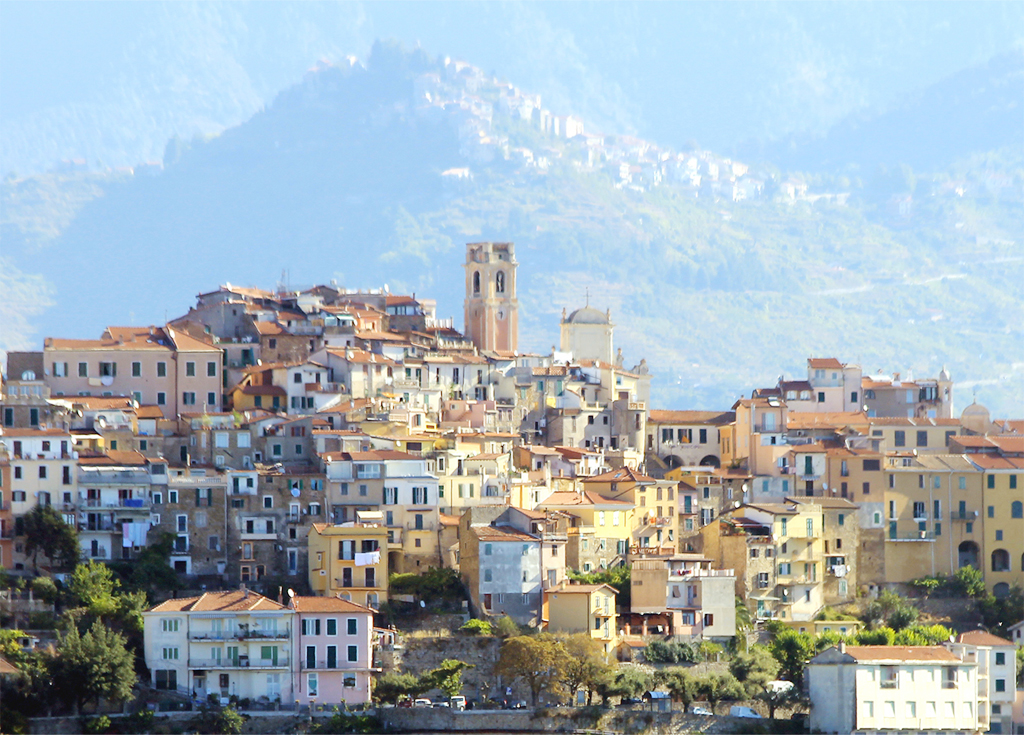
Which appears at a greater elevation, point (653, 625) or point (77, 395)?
point (77, 395)

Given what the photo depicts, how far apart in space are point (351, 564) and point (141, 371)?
15.6 metres

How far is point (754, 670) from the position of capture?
65.1 m

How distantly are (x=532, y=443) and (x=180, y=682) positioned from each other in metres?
24.4

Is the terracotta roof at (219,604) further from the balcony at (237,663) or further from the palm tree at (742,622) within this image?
the palm tree at (742,622)

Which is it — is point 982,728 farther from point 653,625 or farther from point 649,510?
point 649,510

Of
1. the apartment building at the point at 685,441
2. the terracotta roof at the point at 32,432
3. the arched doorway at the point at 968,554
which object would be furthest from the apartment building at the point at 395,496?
the arched doorway at the point at 968,554

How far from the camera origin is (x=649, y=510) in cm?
7488

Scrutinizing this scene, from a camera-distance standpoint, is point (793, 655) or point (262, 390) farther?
point (262, 390)

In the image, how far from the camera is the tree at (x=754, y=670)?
6444cm

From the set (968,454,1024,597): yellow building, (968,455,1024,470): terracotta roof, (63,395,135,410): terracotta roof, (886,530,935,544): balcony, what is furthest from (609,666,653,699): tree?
(63,395,135,410): terracotta roof

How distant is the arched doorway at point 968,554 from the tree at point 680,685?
49.2 ft

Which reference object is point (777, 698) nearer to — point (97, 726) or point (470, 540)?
point (470, 540)

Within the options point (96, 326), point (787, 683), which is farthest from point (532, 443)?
point (96, 326)

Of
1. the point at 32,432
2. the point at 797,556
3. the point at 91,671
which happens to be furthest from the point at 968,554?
the point at 32,432
